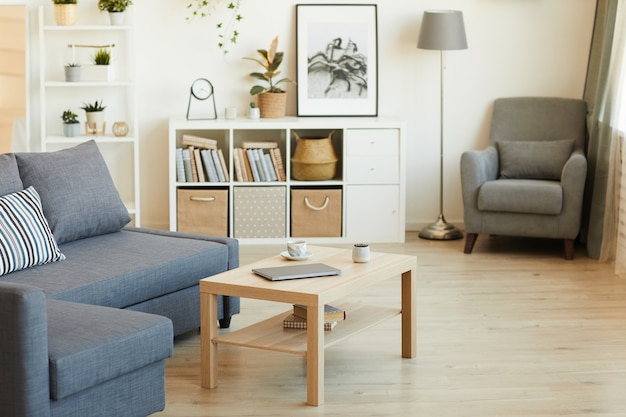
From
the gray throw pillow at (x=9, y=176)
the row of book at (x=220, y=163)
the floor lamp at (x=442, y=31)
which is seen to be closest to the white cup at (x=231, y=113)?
the row of book at (x=220, y=163)

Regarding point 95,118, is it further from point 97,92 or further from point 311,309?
point 311,309

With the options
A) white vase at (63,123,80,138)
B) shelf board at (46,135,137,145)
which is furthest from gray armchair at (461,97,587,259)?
white vase at (63,123,80,138)

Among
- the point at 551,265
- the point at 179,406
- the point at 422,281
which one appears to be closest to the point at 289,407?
the point at 179,406

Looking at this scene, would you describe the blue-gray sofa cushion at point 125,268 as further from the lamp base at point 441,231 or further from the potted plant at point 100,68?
the lamp base at point 441,231

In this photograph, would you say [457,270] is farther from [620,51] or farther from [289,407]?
[289,407]

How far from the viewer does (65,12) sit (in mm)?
6043

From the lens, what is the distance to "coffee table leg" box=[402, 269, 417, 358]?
4023mm

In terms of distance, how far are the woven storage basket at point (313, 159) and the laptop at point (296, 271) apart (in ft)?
7.92

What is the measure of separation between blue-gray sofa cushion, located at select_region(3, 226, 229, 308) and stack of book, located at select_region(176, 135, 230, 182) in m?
1.65

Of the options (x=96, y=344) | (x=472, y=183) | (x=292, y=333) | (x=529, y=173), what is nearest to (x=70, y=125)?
(x=472, y=183)

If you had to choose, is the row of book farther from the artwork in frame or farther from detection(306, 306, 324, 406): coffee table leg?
detection(306, 306, 324, 406): coffee table leg

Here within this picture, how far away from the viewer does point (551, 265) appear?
570 centimetres

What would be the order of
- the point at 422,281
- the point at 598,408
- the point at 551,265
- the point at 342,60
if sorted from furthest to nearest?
the point at 342,60, the point at 551,265, the point at 422,281, the point at 598,408

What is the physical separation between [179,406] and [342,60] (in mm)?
3439
